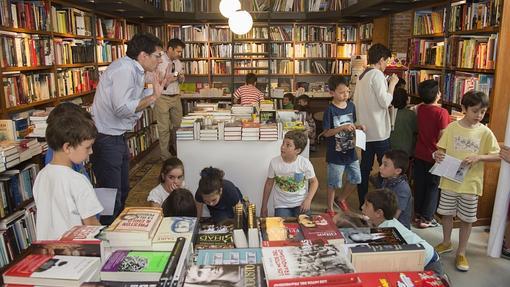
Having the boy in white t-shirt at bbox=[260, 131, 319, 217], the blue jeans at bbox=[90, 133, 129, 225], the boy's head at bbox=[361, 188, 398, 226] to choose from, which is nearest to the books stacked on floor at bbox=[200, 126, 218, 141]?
the boy in white t-shirt at bbox=[260, 131, 319, 217]

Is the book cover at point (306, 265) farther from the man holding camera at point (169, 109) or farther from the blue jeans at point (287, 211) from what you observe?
the man holding camera at point (169, 109)

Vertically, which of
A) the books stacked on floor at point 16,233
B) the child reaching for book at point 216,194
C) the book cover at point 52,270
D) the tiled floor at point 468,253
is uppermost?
the book cover at point 52,270

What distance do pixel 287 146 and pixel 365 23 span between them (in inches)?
222

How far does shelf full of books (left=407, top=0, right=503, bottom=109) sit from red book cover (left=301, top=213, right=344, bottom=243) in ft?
9.62

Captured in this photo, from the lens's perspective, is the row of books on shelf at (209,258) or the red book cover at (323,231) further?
the red book cover at (323,231)

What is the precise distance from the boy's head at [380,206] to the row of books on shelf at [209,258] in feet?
2.08

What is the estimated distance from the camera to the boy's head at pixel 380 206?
2088 millimetres

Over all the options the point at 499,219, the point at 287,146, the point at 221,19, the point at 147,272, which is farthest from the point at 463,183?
the point at 221,19

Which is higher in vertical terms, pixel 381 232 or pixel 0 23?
pixel 0 23

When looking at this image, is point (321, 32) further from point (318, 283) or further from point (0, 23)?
point (318, 283)

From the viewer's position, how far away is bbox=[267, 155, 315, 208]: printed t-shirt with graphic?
320cm

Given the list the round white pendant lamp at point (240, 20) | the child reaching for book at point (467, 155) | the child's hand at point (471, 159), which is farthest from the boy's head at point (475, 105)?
the round white pendant lamp at point (240, 20)

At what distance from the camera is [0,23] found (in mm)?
3473

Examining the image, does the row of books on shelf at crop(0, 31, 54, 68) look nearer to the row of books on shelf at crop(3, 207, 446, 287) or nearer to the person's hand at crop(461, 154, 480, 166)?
the row of books on shelf at crop(3, 207, 446, 287)
